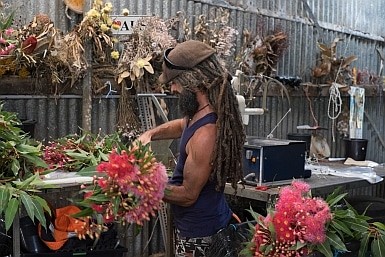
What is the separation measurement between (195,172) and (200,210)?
0.23 meters

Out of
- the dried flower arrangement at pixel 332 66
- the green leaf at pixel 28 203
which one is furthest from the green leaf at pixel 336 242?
the dried flower arrangement at pixel 332 66

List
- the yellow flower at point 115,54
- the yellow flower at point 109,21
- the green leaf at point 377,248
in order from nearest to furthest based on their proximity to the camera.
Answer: the green leaf at point 377,248, the yellow flower at point 109,21, the yellow flower at point 115,54

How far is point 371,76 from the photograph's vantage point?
6559 millimetres

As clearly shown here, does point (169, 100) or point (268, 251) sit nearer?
point (268, 251)

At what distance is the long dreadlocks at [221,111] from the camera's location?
265 cm

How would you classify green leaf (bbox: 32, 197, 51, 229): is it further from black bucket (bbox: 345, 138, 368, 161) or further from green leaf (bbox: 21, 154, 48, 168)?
black bucket (bbox: 345, 138, 368, 161)

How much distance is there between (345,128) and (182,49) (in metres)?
3.93

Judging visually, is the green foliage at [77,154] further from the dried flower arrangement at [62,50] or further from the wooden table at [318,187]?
the wooden table at [318,187]

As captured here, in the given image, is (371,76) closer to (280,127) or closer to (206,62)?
(280,127)

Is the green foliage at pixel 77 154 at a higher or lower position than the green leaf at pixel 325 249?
higher

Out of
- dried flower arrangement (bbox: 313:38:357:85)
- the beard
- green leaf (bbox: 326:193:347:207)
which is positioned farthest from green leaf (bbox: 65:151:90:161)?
dried flower arrangement (bbox: 313:38:357:85)

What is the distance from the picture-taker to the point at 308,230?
7.75ft

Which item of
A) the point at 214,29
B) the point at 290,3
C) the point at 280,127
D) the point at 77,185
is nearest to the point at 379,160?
the point at 280,127

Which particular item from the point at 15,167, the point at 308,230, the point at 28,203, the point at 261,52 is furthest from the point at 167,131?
the point at 261,52
